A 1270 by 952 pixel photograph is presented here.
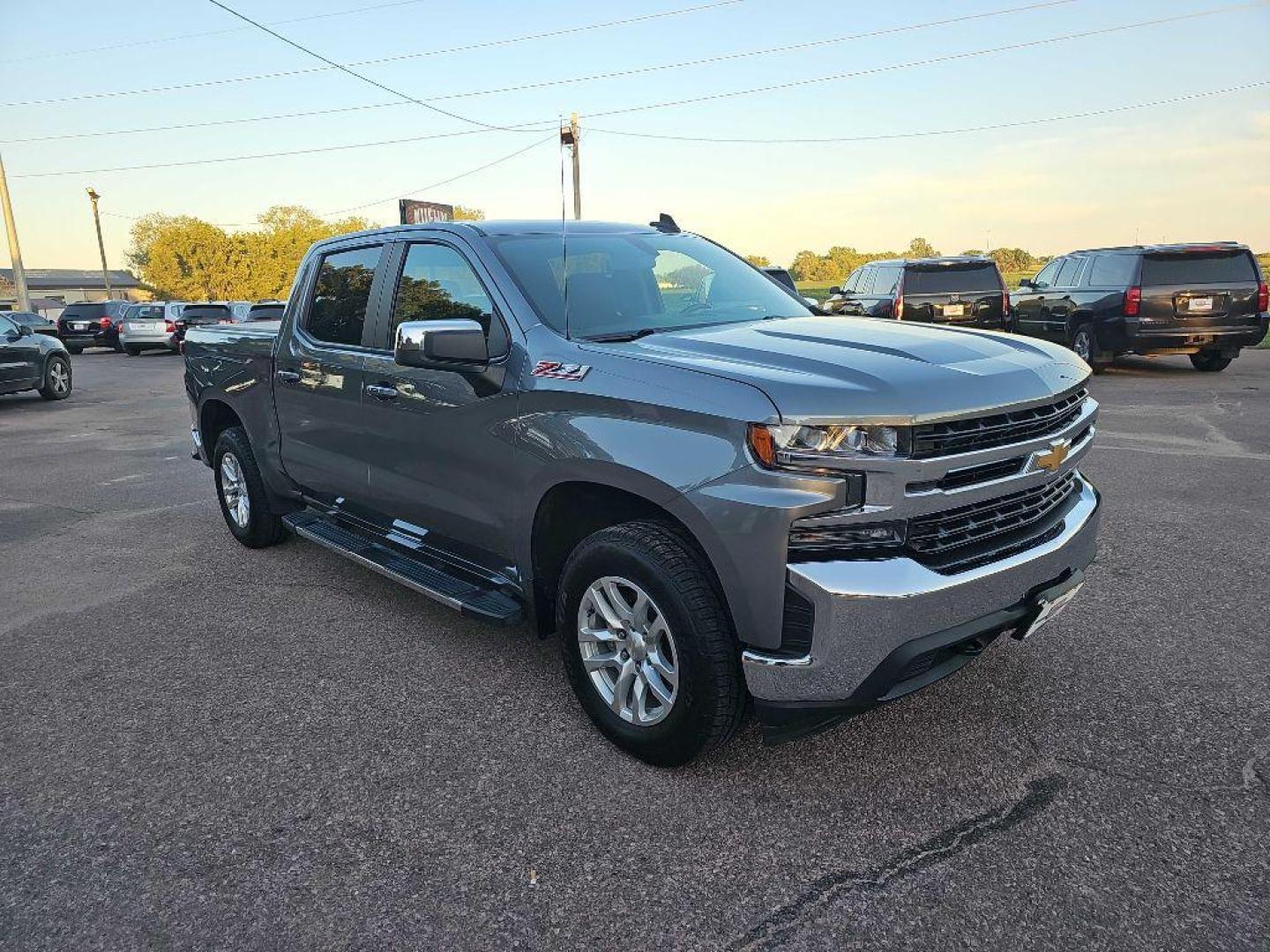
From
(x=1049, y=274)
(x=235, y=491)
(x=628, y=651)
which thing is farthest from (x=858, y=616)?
(x=1049, y=274)

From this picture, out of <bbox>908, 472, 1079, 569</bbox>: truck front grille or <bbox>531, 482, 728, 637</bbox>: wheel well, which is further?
<bbox>531, 482, 728, 637</bbox>: wheel well

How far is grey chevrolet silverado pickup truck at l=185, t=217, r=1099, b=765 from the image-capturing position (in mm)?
2564

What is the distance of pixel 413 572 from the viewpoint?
403 centimetres

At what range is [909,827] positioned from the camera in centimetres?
273

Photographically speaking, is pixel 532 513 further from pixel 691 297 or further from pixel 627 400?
pixel 691 297

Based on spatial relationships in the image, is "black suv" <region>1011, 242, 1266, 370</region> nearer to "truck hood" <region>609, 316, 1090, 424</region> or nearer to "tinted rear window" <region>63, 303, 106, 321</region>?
"truck hood" <region>609, 316, 1090, 424</region>

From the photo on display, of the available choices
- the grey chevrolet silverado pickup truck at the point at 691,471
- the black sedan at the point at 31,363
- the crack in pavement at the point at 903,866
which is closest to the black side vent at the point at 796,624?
the grey chevrolet silverado pickup truck at the point at 691,471

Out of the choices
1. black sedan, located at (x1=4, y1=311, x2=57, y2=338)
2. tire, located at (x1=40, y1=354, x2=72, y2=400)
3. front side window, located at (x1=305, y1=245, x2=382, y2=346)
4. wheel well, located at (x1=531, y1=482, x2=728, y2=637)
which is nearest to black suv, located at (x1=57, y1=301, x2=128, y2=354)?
black sedan, located at (x1=4, y1=311, x2=57, y2=338)

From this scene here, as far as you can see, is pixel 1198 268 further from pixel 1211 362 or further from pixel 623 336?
pixel 623 336

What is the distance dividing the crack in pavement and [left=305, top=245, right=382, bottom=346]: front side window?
3250mm

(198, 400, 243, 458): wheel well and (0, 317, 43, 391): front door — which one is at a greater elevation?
(198, 400, 243, 458): wheel well

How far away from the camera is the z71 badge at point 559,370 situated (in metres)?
3.17

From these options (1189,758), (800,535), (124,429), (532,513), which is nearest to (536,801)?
(532,513)

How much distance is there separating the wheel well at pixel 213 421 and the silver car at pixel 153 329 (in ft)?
74.9
